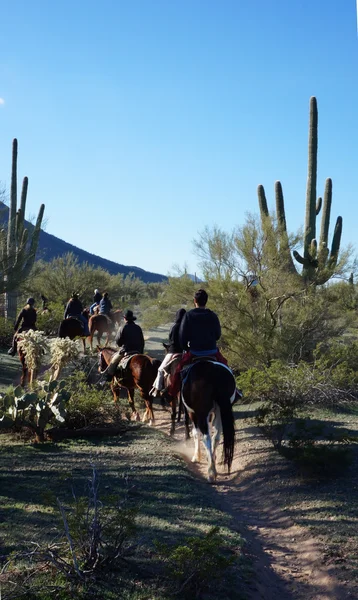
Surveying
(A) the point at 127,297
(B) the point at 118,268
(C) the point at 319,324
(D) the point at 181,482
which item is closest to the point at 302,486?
(D) the point at 181,482

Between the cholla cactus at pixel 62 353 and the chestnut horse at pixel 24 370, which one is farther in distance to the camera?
the chestnut horse at pixel 24 370

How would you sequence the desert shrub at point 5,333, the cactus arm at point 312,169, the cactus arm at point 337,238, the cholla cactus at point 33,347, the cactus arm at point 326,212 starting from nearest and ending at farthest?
the cholla cactus at point 33,347, the cactus arm at point 312,169, the cactus arm at point 337,238, the cactus arm at point 326,212, the desert shrub at point 5,333

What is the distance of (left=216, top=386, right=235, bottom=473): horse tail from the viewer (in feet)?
26.9

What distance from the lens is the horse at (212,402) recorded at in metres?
8.24

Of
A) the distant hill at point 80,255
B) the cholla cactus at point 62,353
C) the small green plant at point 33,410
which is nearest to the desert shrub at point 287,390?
the small green plant at point 33,410

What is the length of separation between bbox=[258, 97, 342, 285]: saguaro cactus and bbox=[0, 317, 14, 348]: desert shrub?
10634mm

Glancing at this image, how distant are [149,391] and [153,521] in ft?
18.4

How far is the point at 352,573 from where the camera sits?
5.29 meters

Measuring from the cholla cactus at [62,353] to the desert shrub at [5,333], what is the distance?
10357mm

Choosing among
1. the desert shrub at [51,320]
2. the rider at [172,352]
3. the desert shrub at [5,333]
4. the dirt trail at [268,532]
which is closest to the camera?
the dirt trail at [268,532]

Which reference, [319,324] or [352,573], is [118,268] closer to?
[319,324]

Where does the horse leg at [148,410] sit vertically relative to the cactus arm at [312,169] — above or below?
below

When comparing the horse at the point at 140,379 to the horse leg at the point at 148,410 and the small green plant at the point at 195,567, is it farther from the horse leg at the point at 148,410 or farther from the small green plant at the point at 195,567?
the small green plant at the point at 195,567

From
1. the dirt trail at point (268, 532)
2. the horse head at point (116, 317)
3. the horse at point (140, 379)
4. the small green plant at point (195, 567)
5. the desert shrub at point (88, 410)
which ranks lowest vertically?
the dirt trail at point (268, 532)
